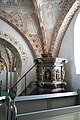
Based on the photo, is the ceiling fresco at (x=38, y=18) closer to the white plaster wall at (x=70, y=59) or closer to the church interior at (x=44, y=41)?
the church interior at (x=44, y=41)

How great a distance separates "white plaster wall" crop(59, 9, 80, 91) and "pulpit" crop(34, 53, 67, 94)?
60 cm

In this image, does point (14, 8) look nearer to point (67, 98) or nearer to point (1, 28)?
point (1, 28)

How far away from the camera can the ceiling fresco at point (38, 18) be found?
781 cm

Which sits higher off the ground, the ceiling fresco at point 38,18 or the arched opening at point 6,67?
the ceiling fresco at point 38,18

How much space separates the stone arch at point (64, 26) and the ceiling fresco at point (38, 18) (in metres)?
0.11

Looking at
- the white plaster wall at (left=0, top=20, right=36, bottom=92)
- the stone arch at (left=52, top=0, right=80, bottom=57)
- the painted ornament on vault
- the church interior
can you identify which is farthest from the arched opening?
the painted ornament on vault

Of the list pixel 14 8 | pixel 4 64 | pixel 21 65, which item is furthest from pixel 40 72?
pixel 4 64

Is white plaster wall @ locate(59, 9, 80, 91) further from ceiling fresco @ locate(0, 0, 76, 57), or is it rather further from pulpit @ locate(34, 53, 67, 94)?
pulpit @ locate(34, 53, 67, 94)

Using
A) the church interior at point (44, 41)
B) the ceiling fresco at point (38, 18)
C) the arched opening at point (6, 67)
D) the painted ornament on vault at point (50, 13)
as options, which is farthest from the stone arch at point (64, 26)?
the arched opening at point (6, 67)

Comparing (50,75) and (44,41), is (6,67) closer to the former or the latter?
(44,41)

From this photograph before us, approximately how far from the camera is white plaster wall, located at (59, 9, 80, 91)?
7703 millimetres

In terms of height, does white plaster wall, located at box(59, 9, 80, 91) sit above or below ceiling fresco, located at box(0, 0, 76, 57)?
below

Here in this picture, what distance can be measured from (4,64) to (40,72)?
10.4 meters

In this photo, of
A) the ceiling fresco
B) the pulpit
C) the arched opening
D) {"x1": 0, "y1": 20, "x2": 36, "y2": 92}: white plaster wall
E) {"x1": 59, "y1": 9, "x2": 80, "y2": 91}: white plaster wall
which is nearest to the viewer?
the pulpit
